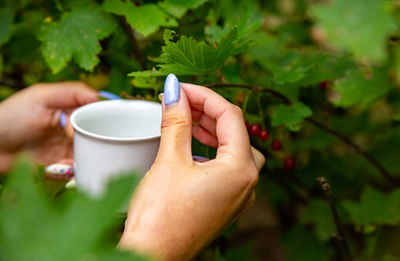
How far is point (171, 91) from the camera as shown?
0.91 metres

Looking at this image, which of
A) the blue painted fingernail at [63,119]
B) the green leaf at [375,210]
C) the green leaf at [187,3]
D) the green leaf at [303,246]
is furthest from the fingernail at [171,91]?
the green leaf at [303,246]

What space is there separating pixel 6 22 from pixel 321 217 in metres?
1.26

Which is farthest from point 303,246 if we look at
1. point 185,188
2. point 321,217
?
point 185,188

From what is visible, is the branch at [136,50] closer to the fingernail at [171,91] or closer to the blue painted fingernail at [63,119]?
the blue painted fingernail at [63,119]

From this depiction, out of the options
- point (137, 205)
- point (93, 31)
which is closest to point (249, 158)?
point (137, 205)

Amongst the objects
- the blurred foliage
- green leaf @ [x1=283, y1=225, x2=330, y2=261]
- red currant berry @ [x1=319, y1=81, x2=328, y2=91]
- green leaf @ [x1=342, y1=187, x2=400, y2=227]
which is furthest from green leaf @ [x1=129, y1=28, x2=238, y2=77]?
green leaf @ [x1=283, y1=225, x2=330, y2=261]

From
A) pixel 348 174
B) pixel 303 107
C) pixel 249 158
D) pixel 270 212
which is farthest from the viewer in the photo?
pixel 270 212

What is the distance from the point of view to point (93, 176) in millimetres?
1000

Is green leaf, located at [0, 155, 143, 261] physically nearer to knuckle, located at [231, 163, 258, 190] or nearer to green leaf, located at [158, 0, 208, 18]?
knuckle, located at [231, 163, 258, 190]

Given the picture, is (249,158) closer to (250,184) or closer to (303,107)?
(250,184)

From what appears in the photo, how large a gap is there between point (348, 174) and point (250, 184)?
3.16ft

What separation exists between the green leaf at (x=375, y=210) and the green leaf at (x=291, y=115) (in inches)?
21.5

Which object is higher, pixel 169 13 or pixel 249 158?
pixel 169 13

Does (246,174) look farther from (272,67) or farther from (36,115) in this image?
(36,115)
